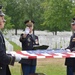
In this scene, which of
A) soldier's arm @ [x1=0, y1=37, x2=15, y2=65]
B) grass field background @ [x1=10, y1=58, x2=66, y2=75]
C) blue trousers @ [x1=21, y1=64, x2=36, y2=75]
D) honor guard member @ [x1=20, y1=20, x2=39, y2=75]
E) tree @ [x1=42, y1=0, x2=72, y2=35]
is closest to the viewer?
soldier's arm @ [x1=0, y1=37, x2=15, y2=65]

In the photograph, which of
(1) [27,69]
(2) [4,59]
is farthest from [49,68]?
(2) [4,59]

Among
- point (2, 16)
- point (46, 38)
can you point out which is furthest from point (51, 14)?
point (2, 16)

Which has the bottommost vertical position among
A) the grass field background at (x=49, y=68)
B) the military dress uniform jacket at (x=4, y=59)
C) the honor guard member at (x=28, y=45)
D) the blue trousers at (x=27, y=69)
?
the grass field background at (x=49, y=68)

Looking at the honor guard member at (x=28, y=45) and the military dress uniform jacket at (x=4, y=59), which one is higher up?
the military dress uniform jacket at (x=4, y=59)

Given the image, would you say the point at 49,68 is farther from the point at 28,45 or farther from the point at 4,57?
the point at 4,57

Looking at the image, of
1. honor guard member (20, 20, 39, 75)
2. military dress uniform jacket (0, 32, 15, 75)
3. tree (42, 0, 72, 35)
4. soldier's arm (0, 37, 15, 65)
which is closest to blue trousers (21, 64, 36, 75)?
honor guard member (20, 20, 39, 75)

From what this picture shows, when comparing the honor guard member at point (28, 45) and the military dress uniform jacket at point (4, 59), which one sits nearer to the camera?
the military dress uniform jacket at point (4, 59)

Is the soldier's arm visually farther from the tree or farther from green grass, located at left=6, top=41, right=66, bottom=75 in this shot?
the tree

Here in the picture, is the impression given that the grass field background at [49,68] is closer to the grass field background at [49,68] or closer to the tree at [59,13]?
the grass field background at [49,68]

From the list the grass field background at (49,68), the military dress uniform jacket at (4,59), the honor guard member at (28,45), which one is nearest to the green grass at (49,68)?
the grass field background at (49,68)

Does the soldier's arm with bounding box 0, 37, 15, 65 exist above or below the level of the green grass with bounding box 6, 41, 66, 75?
above

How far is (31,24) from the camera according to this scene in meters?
7.44

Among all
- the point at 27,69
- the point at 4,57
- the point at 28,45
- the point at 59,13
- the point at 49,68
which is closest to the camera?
the point at 4,57

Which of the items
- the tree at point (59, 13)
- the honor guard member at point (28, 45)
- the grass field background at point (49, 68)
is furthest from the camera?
the tree at point (59, 13)
